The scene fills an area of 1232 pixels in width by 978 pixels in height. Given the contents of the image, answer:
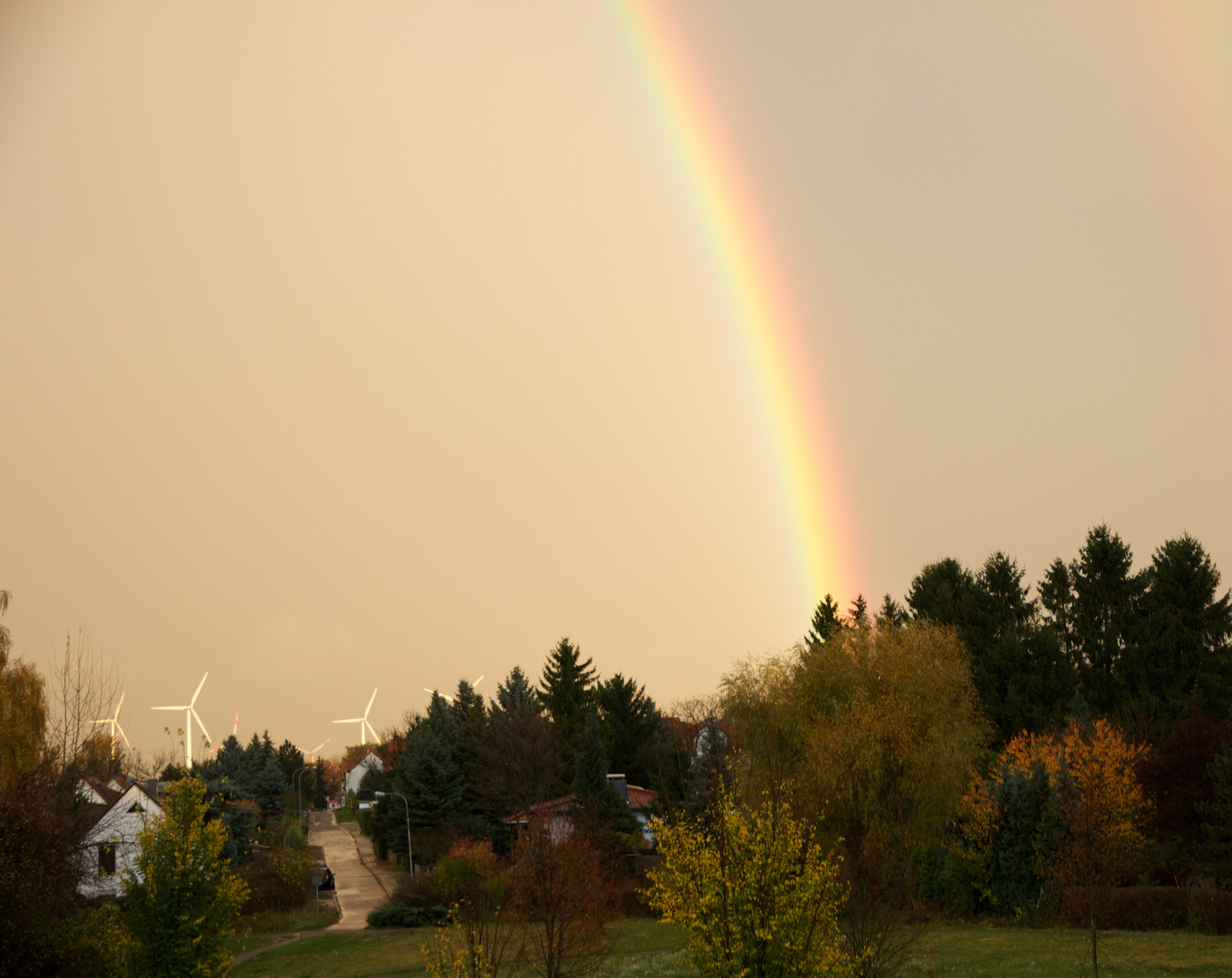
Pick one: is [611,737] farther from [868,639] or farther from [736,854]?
[736,854]

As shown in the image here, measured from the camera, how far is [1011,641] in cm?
6956

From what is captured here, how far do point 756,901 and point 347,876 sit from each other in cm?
7262

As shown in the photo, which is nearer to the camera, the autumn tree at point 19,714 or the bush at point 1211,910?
the bush at point 1211,910

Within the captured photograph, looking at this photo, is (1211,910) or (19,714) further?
(19,714)

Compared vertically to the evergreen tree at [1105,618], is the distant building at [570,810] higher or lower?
lower

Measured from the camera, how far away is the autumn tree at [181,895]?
91.6 ft

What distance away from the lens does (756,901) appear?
54.6 ft

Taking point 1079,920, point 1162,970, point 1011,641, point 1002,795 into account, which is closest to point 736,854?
point 1162,970

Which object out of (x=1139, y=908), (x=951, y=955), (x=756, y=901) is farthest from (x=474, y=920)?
(x=1139, y=908)

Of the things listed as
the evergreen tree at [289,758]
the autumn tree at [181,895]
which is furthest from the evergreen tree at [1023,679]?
the evergreen tree at [289,758]

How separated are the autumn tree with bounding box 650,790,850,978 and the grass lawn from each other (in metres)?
10.7

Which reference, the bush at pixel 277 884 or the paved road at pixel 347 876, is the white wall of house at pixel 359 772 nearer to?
the paved road at pixel 347 876

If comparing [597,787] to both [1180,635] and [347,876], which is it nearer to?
[347,876]

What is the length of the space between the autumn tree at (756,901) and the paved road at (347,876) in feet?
139
